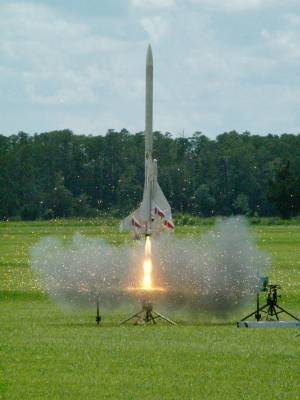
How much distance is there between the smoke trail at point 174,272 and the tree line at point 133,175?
85.2 m

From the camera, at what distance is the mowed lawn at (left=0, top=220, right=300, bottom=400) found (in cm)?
1580

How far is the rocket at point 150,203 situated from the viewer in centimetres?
2634

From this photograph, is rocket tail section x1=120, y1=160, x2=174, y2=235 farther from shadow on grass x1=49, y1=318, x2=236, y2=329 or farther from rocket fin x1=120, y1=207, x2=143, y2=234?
shadow on grass x1=49, y1=318, x2=236, y2=329

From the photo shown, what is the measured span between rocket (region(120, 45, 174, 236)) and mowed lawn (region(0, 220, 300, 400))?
6.54 feet

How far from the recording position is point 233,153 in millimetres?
139875

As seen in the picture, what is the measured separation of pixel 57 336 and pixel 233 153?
389 ft

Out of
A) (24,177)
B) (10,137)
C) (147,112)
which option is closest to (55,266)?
(147,112)

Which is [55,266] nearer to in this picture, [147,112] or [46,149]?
[147,112]

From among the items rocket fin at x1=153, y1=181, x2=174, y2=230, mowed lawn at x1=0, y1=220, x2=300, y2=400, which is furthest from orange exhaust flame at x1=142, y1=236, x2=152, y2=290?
mowed lawn at x1=0, y1=220, x2=300, y2=400

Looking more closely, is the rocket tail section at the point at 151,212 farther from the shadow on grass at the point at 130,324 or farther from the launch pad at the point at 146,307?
the shadow on grass at the point at 130,324

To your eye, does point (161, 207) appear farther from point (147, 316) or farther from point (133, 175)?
point (133, 175)

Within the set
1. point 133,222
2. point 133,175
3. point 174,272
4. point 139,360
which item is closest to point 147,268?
point 174,272

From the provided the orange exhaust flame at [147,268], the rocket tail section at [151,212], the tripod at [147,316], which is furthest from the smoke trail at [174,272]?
the tripod at [147,316]

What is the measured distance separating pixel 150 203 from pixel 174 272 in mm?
1473
